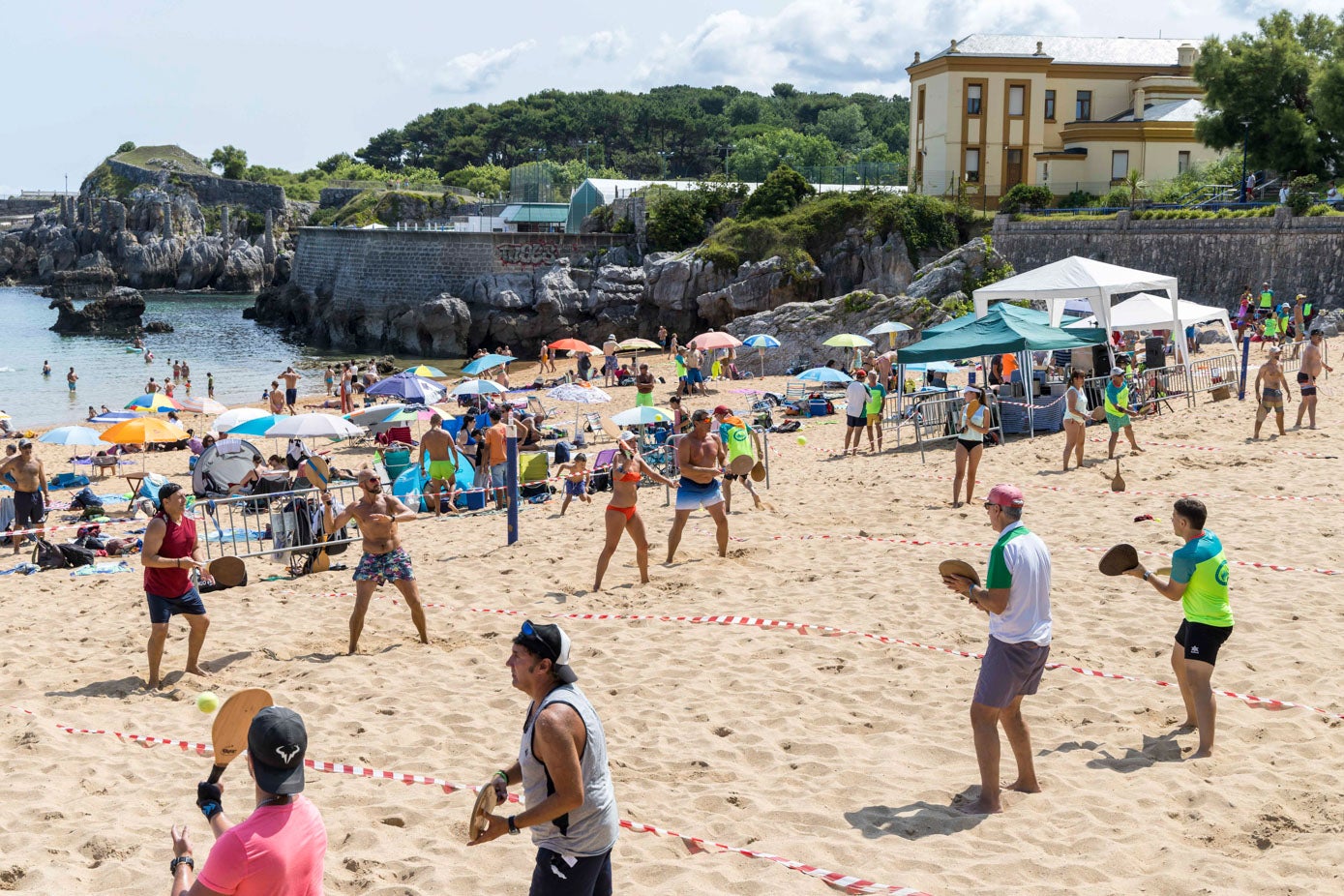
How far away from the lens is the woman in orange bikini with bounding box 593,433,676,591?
9070mm

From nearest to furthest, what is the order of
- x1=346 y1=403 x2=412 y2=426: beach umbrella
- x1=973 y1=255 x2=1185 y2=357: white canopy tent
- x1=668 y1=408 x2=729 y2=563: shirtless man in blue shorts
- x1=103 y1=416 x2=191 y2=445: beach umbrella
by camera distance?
1. x1=668 y1=408 x2=729 y2=563: shirtless man in blue shorts
2. x1=103 y1=416 x2=191 y2=445: beach umbrella
3. x1=973 y1=255 x2=1185 y2=357: white canopy tent
4. x1=346 y1=403 x2=412 y2=426: beach umbrella

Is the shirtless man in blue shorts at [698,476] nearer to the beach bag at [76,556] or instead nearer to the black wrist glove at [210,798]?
the beach bag at [76,556]

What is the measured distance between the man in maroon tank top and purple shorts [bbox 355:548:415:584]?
3.41 feet

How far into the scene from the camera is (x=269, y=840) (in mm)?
2965

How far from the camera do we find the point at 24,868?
479 cm

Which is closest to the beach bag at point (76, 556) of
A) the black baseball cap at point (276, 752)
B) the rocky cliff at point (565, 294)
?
the black baseball cap at point (276, 752)

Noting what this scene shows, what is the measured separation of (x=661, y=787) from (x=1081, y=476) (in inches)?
357

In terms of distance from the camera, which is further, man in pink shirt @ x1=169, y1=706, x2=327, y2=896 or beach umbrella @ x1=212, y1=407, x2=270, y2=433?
beach umbrella @ x1=212, y1=407, x2=270, y2=433

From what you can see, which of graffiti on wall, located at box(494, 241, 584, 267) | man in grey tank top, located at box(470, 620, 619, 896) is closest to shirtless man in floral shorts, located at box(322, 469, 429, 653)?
man in grey tank top, located at box(470, 620, 619, 896)

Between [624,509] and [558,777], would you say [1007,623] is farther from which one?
[624,509]

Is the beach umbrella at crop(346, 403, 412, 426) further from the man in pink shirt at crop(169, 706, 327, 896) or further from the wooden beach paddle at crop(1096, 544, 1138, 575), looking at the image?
the man in pink shirt at crop(169, 706, 327, 896)

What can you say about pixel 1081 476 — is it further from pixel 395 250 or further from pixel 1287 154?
pixel 395 250

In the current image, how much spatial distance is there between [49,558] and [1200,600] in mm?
10547

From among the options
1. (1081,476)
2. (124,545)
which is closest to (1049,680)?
(1081,476)
